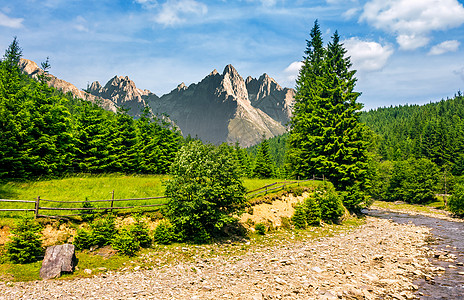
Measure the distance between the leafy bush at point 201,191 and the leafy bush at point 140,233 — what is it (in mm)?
2279

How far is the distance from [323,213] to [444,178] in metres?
68.4

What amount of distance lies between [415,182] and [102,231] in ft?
279

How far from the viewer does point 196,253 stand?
61.7ft

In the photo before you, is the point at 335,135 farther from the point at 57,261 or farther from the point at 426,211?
the point at 426,211

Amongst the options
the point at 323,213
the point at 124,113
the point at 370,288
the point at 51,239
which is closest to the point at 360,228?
the point at 323,213

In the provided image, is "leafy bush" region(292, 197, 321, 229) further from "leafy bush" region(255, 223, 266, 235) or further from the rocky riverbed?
the rocky riverbed

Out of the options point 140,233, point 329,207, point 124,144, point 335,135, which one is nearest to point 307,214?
point 329,207

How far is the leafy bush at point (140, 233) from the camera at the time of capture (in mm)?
18467

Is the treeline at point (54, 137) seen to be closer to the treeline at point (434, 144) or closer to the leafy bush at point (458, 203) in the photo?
the leafy bush at point (458, 203)

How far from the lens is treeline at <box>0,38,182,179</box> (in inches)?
1077

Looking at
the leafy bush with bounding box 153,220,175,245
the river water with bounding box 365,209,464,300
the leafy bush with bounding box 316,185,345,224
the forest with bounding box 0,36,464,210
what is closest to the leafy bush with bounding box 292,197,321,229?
the leafy bush with bounding box 316,185,345,224

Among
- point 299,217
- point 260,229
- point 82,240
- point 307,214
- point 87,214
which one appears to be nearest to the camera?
point 82,240

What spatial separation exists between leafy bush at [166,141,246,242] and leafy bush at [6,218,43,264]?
8.50 meters

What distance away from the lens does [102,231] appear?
A: 17.7m
